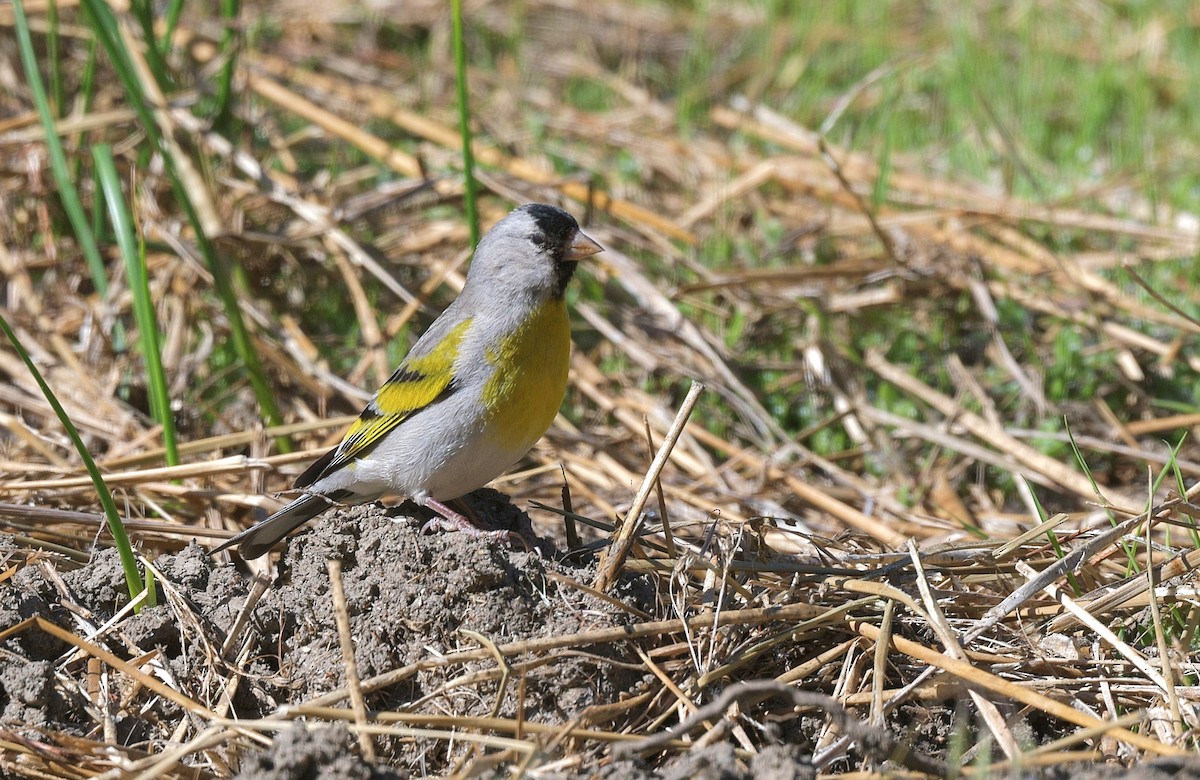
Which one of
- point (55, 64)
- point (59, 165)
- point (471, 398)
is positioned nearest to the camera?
point (471, 398)

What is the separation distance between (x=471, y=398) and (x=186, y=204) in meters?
1.53

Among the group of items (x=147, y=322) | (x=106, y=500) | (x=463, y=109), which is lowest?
(x=106, y=500)

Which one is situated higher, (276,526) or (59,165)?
(59,165)

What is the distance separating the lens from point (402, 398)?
4.15 m

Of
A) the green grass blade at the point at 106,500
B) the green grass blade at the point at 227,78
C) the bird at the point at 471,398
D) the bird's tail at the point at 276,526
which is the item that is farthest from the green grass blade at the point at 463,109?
the green grass blade at the point at 106,500

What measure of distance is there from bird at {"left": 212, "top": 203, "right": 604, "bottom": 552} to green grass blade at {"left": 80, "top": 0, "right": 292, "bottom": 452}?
3.12 ft

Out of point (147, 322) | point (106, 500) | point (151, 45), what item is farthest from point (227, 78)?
point (106, 500)

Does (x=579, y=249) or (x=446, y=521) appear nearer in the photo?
(x=446, y=521)

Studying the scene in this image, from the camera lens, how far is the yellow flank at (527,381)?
12.8 ft

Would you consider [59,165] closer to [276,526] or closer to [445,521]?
[276,526]

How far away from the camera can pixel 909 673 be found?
333cm

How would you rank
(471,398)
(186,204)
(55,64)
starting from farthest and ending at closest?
(55,64) → (186,204) → (471,398)

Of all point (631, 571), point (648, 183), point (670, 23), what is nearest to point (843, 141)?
point (648, 183)

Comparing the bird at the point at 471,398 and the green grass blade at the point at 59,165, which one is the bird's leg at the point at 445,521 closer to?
the bird at the point at 471,398
